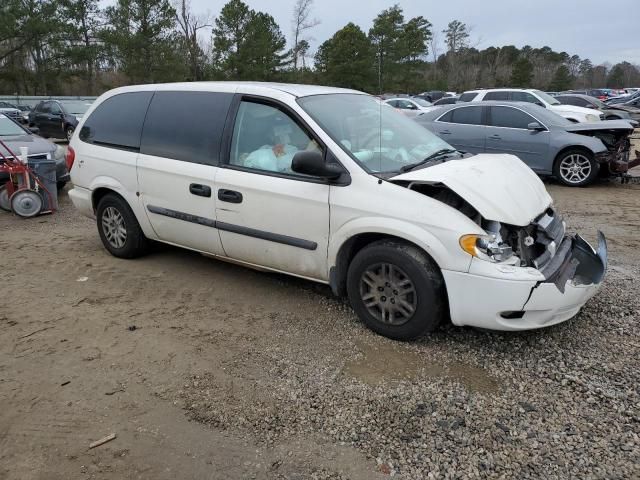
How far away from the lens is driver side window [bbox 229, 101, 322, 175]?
3927 millimetres

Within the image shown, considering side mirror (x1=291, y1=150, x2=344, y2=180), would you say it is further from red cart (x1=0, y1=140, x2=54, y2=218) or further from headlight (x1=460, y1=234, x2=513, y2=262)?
red cart (x1=0, y1=140, x2=54, y2=218)

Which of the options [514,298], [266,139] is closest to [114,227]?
[266,139]

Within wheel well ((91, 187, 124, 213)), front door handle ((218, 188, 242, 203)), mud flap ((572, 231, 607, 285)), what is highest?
front door handle ((218, 188, 242, 203))

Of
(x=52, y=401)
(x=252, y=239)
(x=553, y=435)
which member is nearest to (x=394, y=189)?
(x=252, y=239)

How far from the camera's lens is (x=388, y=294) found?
351cm

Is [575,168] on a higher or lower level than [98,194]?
lower

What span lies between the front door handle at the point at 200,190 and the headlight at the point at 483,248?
2.16 metres

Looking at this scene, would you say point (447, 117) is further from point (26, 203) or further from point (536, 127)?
point (26, 203)

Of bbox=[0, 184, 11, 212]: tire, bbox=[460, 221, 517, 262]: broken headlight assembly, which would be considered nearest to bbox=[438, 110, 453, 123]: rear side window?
bbox=[460, 221, 517, 262]: broken headlight assembly

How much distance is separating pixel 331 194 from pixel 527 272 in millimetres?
1412

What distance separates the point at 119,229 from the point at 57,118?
16499 mm

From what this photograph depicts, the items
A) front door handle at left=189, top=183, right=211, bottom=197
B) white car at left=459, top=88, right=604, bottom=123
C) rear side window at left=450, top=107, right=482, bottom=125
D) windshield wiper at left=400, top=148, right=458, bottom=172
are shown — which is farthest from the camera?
white car at left=459, top=88, right=604, bottom=123

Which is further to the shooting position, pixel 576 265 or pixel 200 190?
pixel 200 190

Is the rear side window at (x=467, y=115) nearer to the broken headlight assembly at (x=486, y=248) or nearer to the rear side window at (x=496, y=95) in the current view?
the rear side window at (x=496, y=95)
